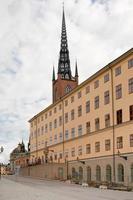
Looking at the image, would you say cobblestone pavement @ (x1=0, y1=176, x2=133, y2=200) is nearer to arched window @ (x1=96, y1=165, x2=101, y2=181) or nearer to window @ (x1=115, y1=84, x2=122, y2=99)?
window @ (x1=115, y1=84, x2=122, y2=99)

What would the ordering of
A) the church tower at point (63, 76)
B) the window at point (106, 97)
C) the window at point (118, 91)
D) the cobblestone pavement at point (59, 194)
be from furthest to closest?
the church tower at point (63, 76), the window at point (106, 97), the window at point (118, 91), the cobblestone pavement at point (59, 194)

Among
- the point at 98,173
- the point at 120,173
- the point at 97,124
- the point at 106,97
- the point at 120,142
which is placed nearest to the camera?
the point at 120,173

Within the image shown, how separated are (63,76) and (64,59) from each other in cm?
767

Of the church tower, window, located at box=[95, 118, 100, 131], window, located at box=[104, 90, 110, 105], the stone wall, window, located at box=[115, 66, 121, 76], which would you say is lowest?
the stone wall

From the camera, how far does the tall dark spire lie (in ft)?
412

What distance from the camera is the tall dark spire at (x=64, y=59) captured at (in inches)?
4939

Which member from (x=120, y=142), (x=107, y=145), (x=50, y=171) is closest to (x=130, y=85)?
(x=120, y=142)

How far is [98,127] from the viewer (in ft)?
205

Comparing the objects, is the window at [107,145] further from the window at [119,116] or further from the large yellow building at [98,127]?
the window at [119,116]

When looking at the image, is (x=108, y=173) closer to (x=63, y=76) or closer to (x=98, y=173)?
(x=98, y=173)

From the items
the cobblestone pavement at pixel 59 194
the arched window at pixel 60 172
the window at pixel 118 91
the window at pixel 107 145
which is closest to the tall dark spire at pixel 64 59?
the arched window at pixel 60 172

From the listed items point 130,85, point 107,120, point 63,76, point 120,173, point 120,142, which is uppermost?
point 63,76

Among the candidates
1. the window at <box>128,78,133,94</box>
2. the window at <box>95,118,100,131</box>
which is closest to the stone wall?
the window at <box>95,118,100,131</box>

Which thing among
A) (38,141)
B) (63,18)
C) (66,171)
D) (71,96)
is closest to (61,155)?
(66,171)
